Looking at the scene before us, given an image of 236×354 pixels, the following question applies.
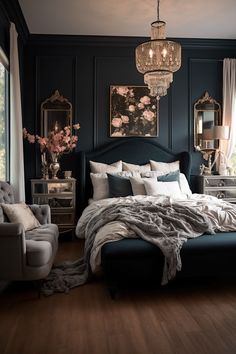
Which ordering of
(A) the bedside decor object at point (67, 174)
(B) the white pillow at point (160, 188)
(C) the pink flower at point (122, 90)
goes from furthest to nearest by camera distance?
(C) the pink flower at point (122, 90)
(A) the bedside decor object at point (67, 174)
(B) the white pillow at point (160, 188)

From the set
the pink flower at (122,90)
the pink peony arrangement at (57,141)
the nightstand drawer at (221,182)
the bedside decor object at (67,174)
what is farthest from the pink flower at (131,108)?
the nightstand drawer at (221,182)

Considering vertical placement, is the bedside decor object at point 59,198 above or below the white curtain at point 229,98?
below

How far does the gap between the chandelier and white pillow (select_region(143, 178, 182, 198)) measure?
1515mm

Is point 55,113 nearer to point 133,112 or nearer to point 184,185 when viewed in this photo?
point 133,112

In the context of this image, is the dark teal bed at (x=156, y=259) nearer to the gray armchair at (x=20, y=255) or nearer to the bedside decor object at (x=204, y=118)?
the gray armchair at (x=20, y=255)

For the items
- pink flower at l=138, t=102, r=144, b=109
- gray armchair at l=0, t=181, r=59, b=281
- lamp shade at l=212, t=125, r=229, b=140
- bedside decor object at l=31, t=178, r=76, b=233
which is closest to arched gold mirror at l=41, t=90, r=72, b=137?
bedside decor object at l=31, t=178, r=76, b=233

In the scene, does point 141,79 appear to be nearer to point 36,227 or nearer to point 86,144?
point 86,144

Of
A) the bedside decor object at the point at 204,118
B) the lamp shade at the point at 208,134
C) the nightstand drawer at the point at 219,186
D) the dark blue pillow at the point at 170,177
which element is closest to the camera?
the dark blue pillow at the point at 170,177

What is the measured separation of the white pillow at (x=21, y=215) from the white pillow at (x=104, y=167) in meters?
1.88

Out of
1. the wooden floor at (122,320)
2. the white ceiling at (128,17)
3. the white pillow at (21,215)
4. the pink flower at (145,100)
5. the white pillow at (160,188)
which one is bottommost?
the wooden floor at (122,320)

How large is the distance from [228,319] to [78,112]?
425cm

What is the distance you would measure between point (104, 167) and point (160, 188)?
1.10 metres

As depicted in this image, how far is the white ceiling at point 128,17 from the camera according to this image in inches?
181

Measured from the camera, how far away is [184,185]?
5.52 meters
